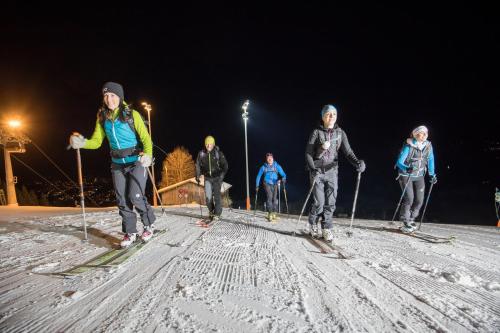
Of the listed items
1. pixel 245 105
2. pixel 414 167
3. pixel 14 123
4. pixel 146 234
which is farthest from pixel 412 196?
pixel 14 123

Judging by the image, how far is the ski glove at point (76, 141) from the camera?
3.68 metres

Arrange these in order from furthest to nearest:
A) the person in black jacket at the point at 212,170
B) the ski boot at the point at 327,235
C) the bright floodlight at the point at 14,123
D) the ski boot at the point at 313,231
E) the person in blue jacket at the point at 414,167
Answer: the bright floodlight at the point at 14,123 → the person in black jacket at the point at 212,170 → the person in blue jacket at the point at 414,167 → the ski boot at the point at 313,231 → the ski boot at the point at 327,235

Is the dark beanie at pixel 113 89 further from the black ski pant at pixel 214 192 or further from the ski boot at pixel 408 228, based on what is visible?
the ski boot at pixel 408 228

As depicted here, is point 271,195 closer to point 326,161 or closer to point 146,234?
point 326,161

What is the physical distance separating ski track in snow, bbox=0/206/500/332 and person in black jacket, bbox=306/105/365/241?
924 millimetres

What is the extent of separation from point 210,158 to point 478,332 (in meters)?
6.07

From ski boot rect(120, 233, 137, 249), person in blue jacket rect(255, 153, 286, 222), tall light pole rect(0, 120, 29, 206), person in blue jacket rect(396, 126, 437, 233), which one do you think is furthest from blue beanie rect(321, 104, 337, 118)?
tall light pole rect(0, 120, 29, 206)

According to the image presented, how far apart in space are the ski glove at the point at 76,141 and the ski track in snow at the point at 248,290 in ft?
5.17

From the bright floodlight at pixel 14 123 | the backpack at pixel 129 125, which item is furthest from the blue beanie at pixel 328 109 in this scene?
the bright floodlight at pixel 14 123

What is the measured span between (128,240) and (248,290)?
2.46 m

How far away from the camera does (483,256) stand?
12.5 feet

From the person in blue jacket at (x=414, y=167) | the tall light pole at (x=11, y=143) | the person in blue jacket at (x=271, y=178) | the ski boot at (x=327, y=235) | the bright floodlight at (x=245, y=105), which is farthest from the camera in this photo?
the tall light pole at (x=11, y=143)

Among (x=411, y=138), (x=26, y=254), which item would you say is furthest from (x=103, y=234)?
(x=411, y=138)

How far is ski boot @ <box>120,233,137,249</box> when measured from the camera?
12.1 ft
